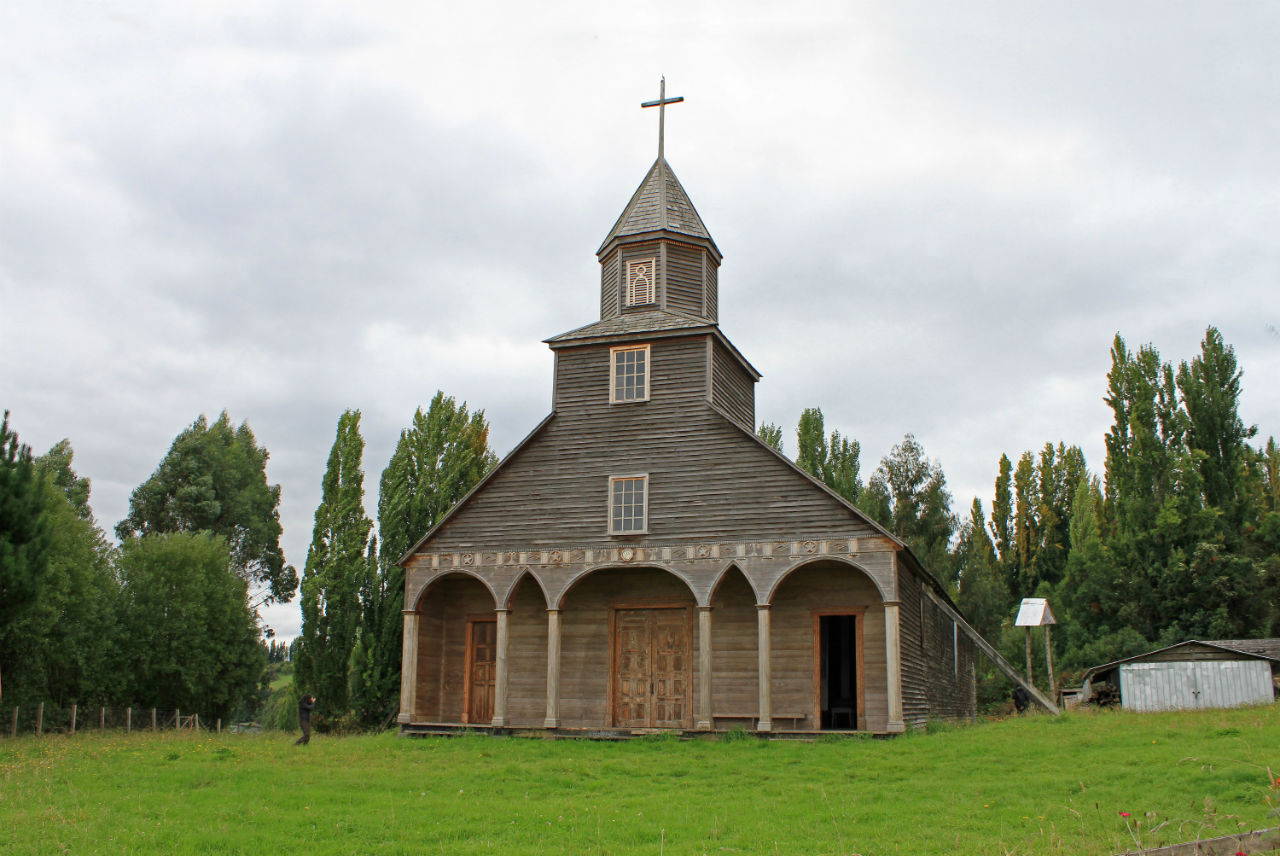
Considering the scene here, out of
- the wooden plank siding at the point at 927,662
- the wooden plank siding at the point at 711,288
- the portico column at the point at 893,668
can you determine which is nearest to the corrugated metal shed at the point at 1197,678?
the wooden plank siding at the point at 927,662

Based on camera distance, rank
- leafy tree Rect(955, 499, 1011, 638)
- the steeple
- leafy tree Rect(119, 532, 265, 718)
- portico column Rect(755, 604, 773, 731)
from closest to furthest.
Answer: portico column Rect(755, 604, 773, 731)
the steeple
leafy tree Rect(119, 532, 265, 718)
leafy tree Rect(955, 499, 1011, 638)

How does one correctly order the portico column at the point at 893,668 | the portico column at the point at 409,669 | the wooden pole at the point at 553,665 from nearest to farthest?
the portico column at the point at 893,668 < the wooden pole at the point at 553,665 < the portico column at the point at 409,669

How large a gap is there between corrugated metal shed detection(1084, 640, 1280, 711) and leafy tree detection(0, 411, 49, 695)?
28333 mm

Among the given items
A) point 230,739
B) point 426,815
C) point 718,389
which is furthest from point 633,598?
point 426,815

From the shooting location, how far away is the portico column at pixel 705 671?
2319 cm

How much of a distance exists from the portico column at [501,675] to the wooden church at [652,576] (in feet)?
0.14

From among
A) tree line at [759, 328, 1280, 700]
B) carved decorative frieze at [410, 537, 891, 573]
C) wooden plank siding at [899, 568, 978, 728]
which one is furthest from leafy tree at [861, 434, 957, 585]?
carved decorative frieze at [410, 537, 891, 573]

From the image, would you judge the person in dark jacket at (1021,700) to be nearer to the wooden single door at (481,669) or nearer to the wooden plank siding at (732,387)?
the wooden plank siding at (732,387)

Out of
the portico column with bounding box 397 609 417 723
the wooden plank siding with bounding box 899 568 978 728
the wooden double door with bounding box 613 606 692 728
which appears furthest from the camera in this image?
the portico column with bounding box 397 609 417 723

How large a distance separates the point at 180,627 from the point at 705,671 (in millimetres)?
23938

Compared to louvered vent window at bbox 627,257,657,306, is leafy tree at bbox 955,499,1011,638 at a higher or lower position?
lower

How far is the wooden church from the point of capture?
2370 centimetres

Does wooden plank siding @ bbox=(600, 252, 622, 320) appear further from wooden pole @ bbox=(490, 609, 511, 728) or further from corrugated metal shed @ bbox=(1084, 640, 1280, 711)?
corrugated metal shed @ bbox=(1084, 640, 1280, 711)

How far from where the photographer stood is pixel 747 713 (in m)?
24.5
